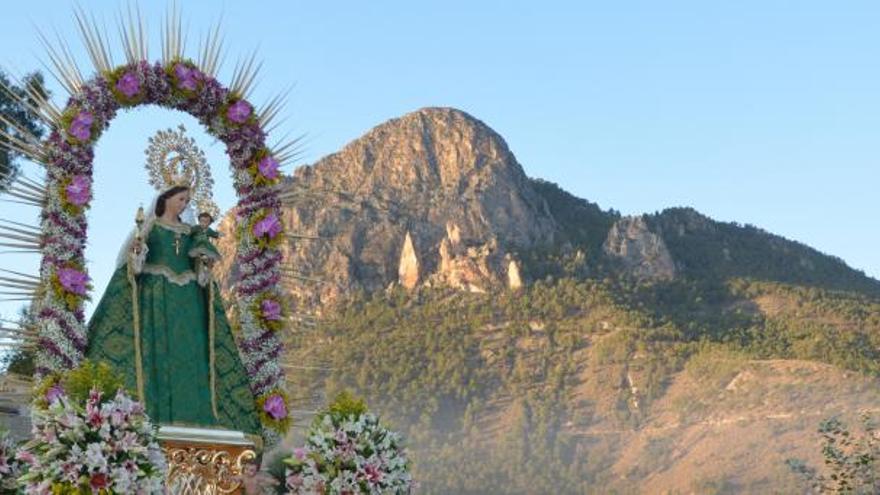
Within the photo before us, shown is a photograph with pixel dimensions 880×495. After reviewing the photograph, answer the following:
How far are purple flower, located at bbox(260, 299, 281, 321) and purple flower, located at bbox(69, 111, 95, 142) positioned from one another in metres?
2.38

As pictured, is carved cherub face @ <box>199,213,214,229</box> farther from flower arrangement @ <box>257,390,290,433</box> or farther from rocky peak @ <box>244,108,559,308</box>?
rocky peak @ <box>244,108,559,308</box>

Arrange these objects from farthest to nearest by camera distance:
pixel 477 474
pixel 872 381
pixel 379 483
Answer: pixel 872 381
pixel 477 474
pixel 379 483

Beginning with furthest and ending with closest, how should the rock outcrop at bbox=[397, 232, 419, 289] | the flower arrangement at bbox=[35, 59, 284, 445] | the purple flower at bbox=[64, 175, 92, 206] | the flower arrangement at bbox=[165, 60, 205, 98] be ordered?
the rock outcrop at bbox=[397, 232, 419, 289]
the flower arrangement at bbox=[165, 60, 205, 98]
the purple flower at bbox=[64, 175, 92, 206]
the flower arrangement at bbox=[35, 59, 284, 445]

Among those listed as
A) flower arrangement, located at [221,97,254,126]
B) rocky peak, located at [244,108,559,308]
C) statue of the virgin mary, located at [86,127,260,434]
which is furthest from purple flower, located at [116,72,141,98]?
rocky peak, located at [244,108,559,308]

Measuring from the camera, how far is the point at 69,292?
1180 cm

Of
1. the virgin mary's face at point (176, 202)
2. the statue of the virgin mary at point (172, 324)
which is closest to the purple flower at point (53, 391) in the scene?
the statue of the virgin mary at point (172, 324)

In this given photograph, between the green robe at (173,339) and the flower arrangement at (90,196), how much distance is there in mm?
290

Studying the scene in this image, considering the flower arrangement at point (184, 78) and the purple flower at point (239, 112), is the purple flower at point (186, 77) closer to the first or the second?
the flower arrangement at point (184, 78)

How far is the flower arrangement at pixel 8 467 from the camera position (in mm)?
10219

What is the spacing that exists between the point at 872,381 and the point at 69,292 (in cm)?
6167

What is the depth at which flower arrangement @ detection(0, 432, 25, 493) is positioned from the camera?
33.5 feet

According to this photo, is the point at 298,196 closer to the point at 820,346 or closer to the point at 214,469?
the point at 214,469

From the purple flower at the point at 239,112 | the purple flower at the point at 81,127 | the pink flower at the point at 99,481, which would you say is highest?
the purple flower at the point at 239,112

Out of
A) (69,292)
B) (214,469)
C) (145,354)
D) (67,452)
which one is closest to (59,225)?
(69,292)
